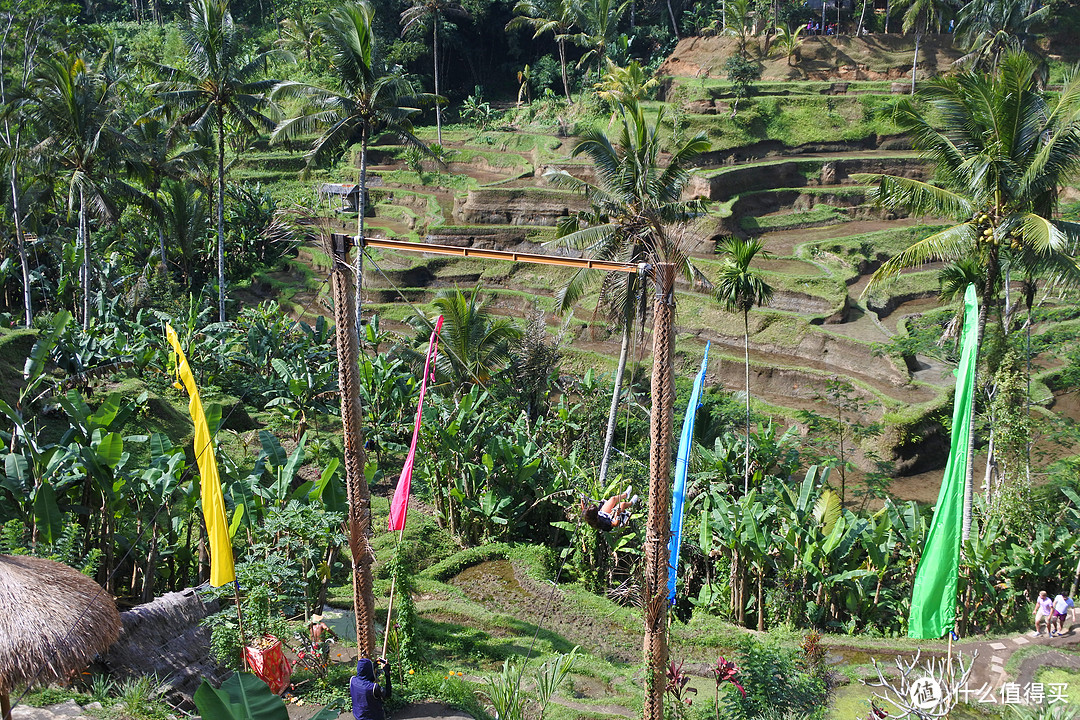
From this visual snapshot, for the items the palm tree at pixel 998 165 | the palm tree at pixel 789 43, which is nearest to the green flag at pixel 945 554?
the palm tree at pixel 998 165

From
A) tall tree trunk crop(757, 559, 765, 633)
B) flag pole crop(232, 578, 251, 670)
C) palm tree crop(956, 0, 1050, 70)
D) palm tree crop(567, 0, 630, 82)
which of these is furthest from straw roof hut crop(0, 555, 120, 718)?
palm tree crop(567, 0, 630, 82)

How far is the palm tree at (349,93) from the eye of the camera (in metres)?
20.6

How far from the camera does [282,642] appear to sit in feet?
28.1

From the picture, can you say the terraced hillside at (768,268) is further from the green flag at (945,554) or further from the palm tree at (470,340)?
the green flag at (945,554)

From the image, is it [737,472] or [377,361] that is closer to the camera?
[737,472]

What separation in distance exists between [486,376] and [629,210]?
5764 millimetres

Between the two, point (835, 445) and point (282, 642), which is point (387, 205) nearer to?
point (835, 445)

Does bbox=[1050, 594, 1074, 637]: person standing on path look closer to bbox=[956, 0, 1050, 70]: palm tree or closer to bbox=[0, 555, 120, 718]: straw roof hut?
bbox=[0, 555, 120, 718]: straw roof hut

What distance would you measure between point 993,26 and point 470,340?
35.1 metres

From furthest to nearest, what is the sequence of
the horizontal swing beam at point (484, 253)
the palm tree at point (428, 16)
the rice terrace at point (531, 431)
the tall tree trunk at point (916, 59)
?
the palm tree at point (428, 16)
the tall tree trunk at point (916, 59)
the rice terrace at point (531, 431)
the horizontal swing beam at point (484, 253)

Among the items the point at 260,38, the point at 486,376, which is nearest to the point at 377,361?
the point at 486,376

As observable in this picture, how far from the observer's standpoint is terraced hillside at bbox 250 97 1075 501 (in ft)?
78.1

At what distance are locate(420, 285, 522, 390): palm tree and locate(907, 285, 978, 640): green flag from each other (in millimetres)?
11342

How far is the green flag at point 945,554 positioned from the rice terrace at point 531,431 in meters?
0.04
